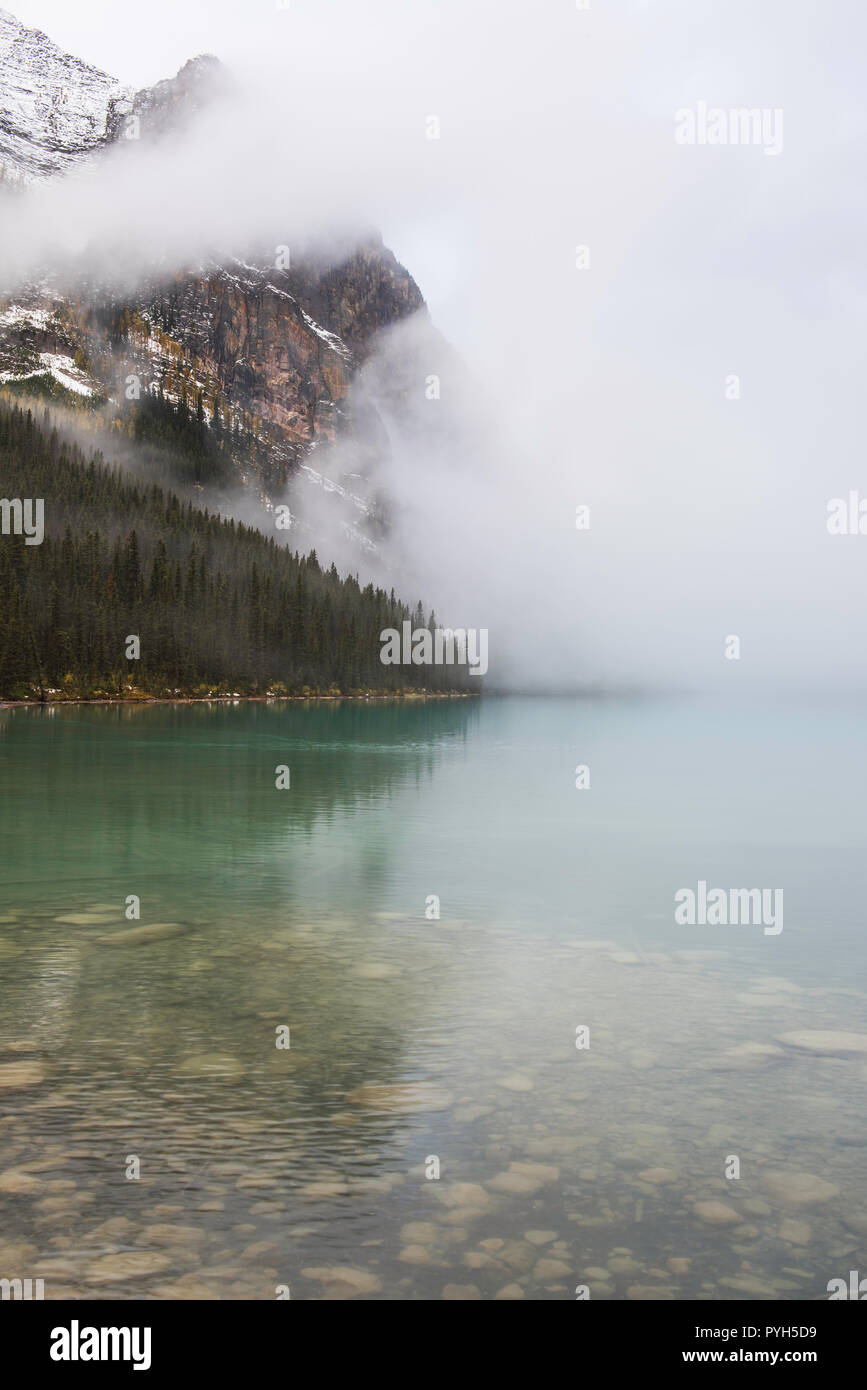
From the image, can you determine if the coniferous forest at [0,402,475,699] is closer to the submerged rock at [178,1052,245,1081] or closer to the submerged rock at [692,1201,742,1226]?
the submerged rock at [178,1052,245,1081]

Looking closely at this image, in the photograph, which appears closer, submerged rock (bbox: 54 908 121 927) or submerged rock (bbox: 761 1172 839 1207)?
submerged rock (bbox: 761 1172 839 1207)

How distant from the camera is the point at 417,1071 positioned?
12.4 meters

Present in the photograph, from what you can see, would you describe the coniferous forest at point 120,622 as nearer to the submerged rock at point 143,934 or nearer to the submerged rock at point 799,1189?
the submerged rock at point 143,934

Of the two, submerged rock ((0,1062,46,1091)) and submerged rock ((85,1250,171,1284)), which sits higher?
submerged rock ((85,1250,171,1284))

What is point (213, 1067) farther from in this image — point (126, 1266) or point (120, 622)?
point (120, 622)

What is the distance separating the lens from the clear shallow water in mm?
8156

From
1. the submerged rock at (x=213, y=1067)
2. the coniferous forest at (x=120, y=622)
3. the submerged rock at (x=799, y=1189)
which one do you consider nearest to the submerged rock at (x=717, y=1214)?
the submerged rock at (x=799, y=1189)

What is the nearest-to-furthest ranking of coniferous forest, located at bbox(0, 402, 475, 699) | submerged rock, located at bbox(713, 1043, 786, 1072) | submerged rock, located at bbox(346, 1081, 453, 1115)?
submerged rock, located at bbox(346, 1081, 453, 1115) → submerged rock, located at bbox(713, 1043, 786, 1072) → coniferous forest, located at bbox(0, 402, 475, 699)

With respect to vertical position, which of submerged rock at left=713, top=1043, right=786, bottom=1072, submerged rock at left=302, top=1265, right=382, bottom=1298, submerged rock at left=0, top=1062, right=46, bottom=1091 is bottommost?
submerged rock at left=713, top=1043, right=786, bottom=1072

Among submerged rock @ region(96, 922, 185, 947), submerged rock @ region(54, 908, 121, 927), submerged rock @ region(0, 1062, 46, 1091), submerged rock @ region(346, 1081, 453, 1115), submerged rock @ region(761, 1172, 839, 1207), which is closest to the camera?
submerged rock @ region(761, 1172, 839, 1207)

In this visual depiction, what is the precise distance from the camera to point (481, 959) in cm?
1845

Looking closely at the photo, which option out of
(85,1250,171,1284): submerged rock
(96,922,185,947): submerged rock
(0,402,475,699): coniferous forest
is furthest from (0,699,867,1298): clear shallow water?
(0,402,475,699): coniferous forest
